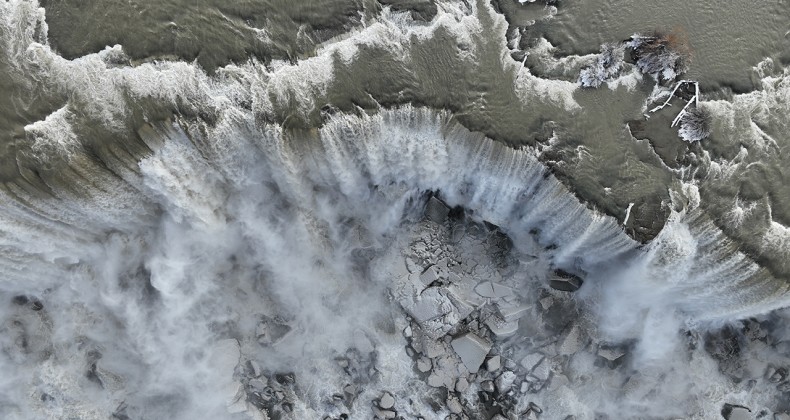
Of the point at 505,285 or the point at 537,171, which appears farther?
the point at 505,285

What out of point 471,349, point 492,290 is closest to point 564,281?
point 492,290

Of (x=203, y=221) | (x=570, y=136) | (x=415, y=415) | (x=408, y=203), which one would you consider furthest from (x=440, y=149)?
(x=415, y=415)

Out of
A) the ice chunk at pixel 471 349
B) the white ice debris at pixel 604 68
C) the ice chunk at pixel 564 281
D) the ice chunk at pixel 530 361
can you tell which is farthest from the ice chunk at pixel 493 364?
the white ice debris at pixel 604 68

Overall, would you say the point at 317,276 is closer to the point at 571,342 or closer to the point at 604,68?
the point at 571,342

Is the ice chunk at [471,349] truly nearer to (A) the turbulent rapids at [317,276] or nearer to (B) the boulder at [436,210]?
(A) the turbulent rapids at [317,276]

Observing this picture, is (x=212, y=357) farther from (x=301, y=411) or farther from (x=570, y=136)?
(x=570, y=136)

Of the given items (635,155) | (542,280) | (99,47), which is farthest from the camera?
(542,280)
